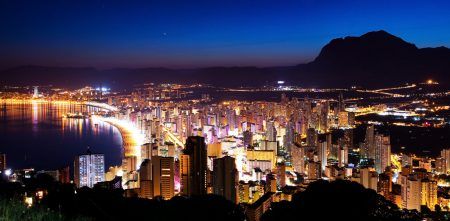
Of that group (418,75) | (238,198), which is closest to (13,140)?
(238,198)

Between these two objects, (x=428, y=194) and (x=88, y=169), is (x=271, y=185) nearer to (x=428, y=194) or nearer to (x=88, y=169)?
(x=428, y=194)

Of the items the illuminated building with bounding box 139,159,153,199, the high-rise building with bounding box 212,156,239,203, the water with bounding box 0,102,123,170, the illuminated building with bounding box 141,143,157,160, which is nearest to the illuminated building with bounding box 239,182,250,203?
the high-rise building with bounding box 212,156,239,203

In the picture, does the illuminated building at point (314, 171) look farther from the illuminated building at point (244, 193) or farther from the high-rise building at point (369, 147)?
the illuminated building at point (244, 193)

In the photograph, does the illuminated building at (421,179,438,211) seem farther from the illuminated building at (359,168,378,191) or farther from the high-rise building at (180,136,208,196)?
the high-rise building at (180,136,208,196)

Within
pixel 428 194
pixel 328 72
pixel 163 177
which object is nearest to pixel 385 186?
pixel 428 194

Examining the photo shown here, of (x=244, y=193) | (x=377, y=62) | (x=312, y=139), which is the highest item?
(x=377, y=62)

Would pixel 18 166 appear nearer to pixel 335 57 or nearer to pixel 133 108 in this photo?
pixel 133 108

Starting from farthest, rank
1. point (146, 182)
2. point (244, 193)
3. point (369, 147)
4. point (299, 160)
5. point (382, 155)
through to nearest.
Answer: point (369, 147) < point (299, 160) < point (382, 155) < point (146, 182) < point (244, 193)
